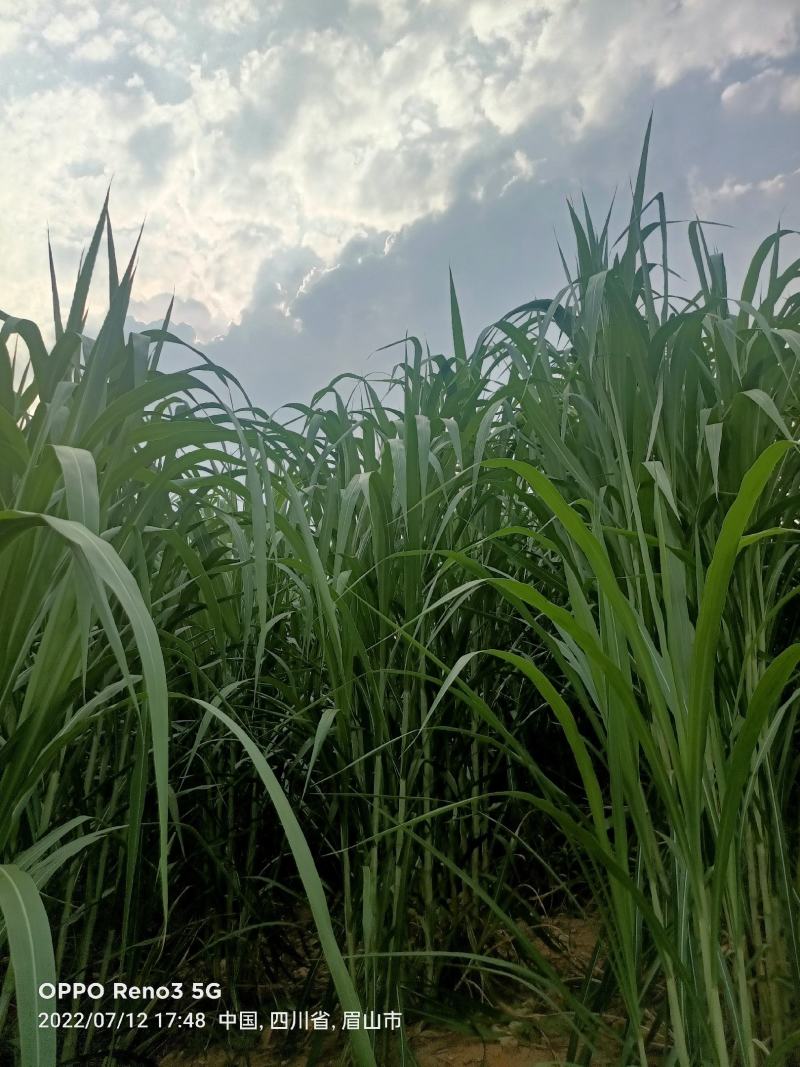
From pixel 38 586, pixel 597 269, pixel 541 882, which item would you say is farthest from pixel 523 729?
pixel 38 586

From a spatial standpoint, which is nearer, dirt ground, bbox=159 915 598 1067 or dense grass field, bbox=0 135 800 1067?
dense grass field, bbox=0 135 800 1067

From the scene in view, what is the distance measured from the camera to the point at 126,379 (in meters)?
0.67

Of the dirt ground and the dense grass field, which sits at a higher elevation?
the dense grass field

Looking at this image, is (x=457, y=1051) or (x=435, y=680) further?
(x=457, y=1051)

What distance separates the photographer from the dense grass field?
0.52 m

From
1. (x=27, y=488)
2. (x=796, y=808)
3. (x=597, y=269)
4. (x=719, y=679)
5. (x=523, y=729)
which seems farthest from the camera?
(x=523, y=729)

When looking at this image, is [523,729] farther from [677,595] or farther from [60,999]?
[60,999]

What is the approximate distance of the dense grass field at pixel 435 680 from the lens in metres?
0.52

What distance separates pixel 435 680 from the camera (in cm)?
65

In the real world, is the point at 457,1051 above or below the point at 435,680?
below

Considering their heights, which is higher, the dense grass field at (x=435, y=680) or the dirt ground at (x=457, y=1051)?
the dense grass field at (x=435, y=680)

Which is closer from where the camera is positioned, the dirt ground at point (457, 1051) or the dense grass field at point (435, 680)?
the dense grass field at point (435, 680)

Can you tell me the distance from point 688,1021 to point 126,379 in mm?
799

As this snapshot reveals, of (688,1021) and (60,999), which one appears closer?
(688,1021)
